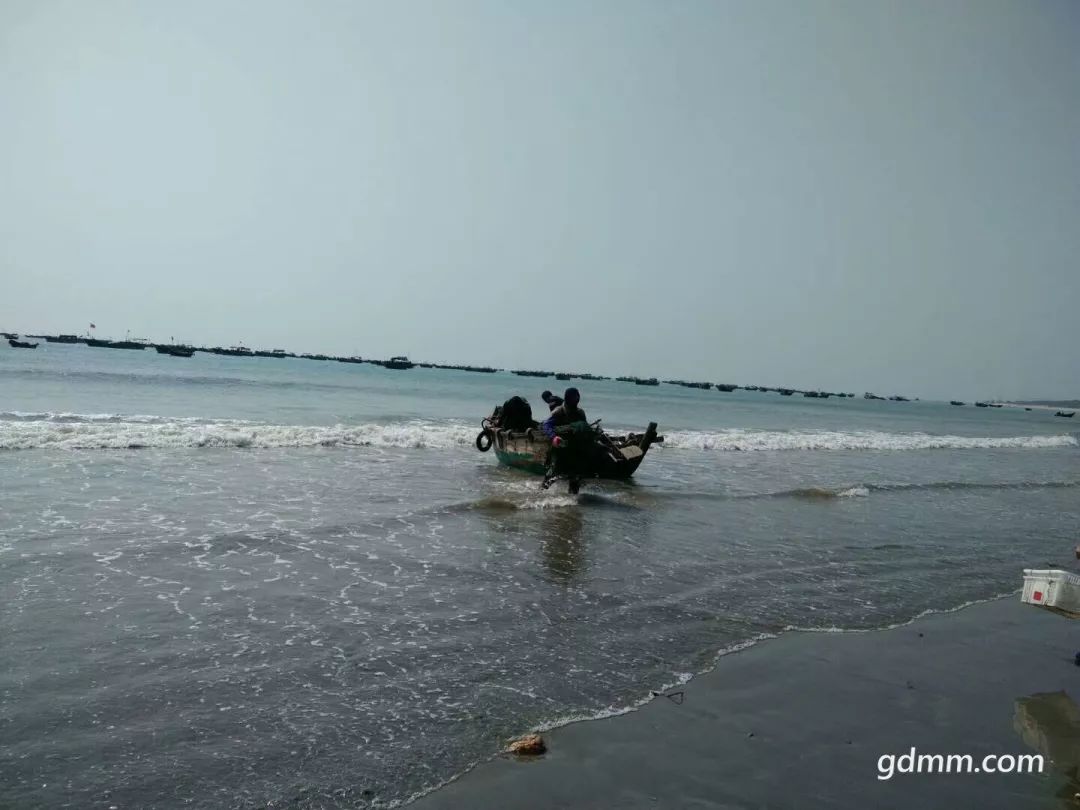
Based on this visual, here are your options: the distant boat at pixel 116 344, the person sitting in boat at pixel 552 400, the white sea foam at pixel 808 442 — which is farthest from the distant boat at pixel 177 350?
the person sitting in boat at pixel 552 400

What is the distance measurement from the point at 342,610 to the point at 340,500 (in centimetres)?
583

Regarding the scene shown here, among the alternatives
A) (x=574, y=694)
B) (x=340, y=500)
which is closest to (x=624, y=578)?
(x=574, y=694)

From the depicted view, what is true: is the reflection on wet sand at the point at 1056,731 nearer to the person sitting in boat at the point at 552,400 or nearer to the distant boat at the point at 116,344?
the person sitting in boat at the point at 552,400

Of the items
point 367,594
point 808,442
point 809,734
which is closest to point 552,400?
point 367,594

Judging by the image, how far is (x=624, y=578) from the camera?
335 inches

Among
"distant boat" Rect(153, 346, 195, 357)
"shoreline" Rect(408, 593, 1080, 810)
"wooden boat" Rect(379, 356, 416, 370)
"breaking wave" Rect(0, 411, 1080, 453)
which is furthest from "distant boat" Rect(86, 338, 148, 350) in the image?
"shoreline" Rect(408, 593, 1080, 810)

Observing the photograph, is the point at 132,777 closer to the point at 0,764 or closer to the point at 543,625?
the point at 0,764

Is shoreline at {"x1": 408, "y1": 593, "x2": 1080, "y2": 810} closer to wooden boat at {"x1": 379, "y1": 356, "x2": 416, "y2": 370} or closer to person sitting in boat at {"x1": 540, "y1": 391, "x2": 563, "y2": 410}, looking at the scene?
person sitting in boat at {"x1": 540, "y1": 391, "x2": 563, "y2": 410}

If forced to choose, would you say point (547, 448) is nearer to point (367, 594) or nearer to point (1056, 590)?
point (367, 594)

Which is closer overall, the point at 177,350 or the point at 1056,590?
the point at 1056,590

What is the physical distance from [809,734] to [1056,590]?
8.88ft

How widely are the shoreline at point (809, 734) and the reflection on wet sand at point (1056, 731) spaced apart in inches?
1.2

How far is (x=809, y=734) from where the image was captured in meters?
4.79

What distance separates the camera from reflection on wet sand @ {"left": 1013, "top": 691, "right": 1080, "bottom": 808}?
4449 mm
